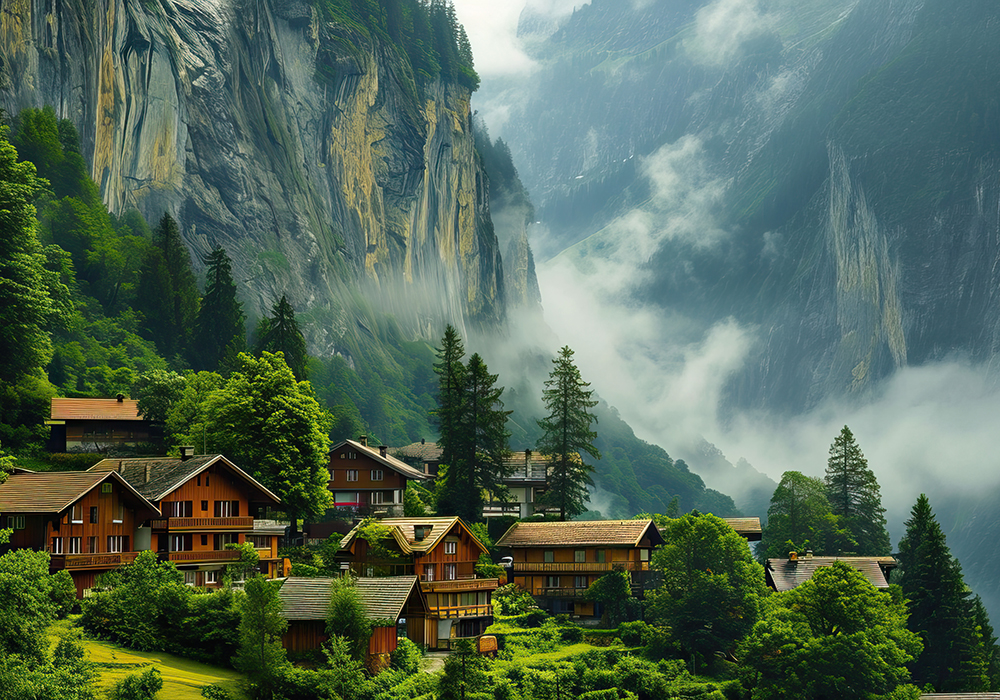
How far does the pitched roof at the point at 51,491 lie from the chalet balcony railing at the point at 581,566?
3033 cm

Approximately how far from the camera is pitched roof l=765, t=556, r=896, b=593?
293 ft

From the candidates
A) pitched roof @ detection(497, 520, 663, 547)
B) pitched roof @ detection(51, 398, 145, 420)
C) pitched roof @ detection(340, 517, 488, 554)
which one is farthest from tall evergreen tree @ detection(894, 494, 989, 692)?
pitched roof @ detection(51, 398, 145, 420)

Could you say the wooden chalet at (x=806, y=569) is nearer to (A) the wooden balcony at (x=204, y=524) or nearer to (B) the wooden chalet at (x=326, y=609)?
(B) the wooden chalet at (x=326, y=609)

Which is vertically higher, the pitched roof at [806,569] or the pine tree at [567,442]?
the pine tree at [567,442]

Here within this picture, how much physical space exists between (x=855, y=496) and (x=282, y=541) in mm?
64243

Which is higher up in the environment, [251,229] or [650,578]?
[251,229]

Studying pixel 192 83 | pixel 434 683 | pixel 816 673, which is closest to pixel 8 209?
pixel 434 683

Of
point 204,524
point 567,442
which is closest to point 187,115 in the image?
point 567,442

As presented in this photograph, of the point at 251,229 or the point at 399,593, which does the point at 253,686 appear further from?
the point at 251,229

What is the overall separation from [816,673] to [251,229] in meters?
133

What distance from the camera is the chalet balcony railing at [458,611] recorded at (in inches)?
2638

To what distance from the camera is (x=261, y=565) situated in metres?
69.8

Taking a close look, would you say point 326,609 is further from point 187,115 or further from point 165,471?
point 187,115

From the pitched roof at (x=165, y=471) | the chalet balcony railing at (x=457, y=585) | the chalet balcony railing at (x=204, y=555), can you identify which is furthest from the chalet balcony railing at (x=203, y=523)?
the chalet balcony railing at (x=457, y=585)
